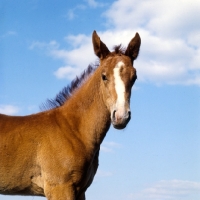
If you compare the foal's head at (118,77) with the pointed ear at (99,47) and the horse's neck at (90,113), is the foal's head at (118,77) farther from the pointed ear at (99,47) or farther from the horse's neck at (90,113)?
the horse's neck at (90,113)

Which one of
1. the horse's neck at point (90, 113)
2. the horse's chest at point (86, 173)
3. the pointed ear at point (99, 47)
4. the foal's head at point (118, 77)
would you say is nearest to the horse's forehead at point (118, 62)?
the foal's head at point (118, 77)

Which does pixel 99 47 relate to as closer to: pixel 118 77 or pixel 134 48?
pixel 134 48

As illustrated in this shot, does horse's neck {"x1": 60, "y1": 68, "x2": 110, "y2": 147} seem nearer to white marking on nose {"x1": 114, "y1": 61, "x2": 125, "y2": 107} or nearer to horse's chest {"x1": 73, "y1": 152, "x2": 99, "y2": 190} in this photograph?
horse's chest {"x1": 73, "y1": 152, "x2": 99, "y2": 190}

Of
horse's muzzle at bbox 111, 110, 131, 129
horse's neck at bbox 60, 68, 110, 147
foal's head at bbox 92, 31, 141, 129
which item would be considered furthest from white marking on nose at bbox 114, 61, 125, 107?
horse's neck at bbox 60, 68, 110, 147

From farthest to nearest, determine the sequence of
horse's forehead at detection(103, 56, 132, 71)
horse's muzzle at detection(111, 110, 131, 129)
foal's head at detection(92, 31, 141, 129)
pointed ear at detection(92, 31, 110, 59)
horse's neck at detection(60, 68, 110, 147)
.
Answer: pointed ear at detection(92, 31, 110, 59) → horse's neck at detection(60, 68, 110, 147) → horse's forehead at detection(103, 56, 132, 71) → foal's head at detection(92, 31, 141, 129) → horse's muzzle at detection(111, 110, 131, 129)

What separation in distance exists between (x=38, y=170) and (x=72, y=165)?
0.74 metres

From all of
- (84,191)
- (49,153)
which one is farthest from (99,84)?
(84,191)

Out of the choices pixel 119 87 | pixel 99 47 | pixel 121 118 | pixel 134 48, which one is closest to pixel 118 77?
pixel 119 87

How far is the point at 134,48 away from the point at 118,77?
54.3 inches

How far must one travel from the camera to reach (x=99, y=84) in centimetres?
782

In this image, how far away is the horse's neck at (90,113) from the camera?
770 cm

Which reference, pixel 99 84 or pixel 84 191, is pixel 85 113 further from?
pixel 84 191

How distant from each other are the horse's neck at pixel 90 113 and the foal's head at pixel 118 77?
0.34 metres

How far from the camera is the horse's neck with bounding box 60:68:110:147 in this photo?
7699 mm
